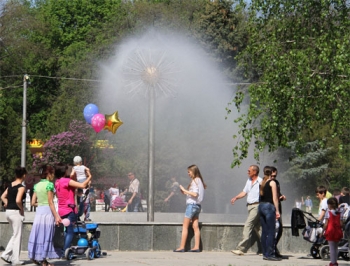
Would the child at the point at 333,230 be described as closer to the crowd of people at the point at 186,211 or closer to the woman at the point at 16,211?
the crowd of people at the point at 186,211

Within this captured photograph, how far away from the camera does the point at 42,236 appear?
15734 millimetres

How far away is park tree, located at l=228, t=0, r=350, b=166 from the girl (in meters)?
1.50

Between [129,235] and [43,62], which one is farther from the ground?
[43,62]

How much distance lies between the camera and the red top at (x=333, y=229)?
16.2 metres

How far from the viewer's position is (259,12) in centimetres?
2106

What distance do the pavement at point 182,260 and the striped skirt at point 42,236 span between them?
0.81 meters

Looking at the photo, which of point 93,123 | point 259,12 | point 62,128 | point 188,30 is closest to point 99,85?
point 62,128

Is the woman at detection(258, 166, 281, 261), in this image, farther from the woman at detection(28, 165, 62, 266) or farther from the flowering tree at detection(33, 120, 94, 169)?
the flowering tree at detection(33, 120, 94, 169)

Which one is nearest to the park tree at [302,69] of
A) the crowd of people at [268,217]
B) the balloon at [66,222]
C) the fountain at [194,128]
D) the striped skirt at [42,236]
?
the crowd of people at [268,217]

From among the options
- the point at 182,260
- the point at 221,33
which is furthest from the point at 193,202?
the point at 221,33

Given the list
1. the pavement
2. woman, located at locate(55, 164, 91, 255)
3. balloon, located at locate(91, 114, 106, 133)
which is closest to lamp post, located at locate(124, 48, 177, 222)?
balloon, located at locate(91, 114, 106, 133)

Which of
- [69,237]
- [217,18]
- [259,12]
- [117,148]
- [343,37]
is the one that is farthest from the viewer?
[117,148]

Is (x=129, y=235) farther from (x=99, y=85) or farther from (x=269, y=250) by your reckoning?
(x=99, y=85)

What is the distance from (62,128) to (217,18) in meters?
13.4
